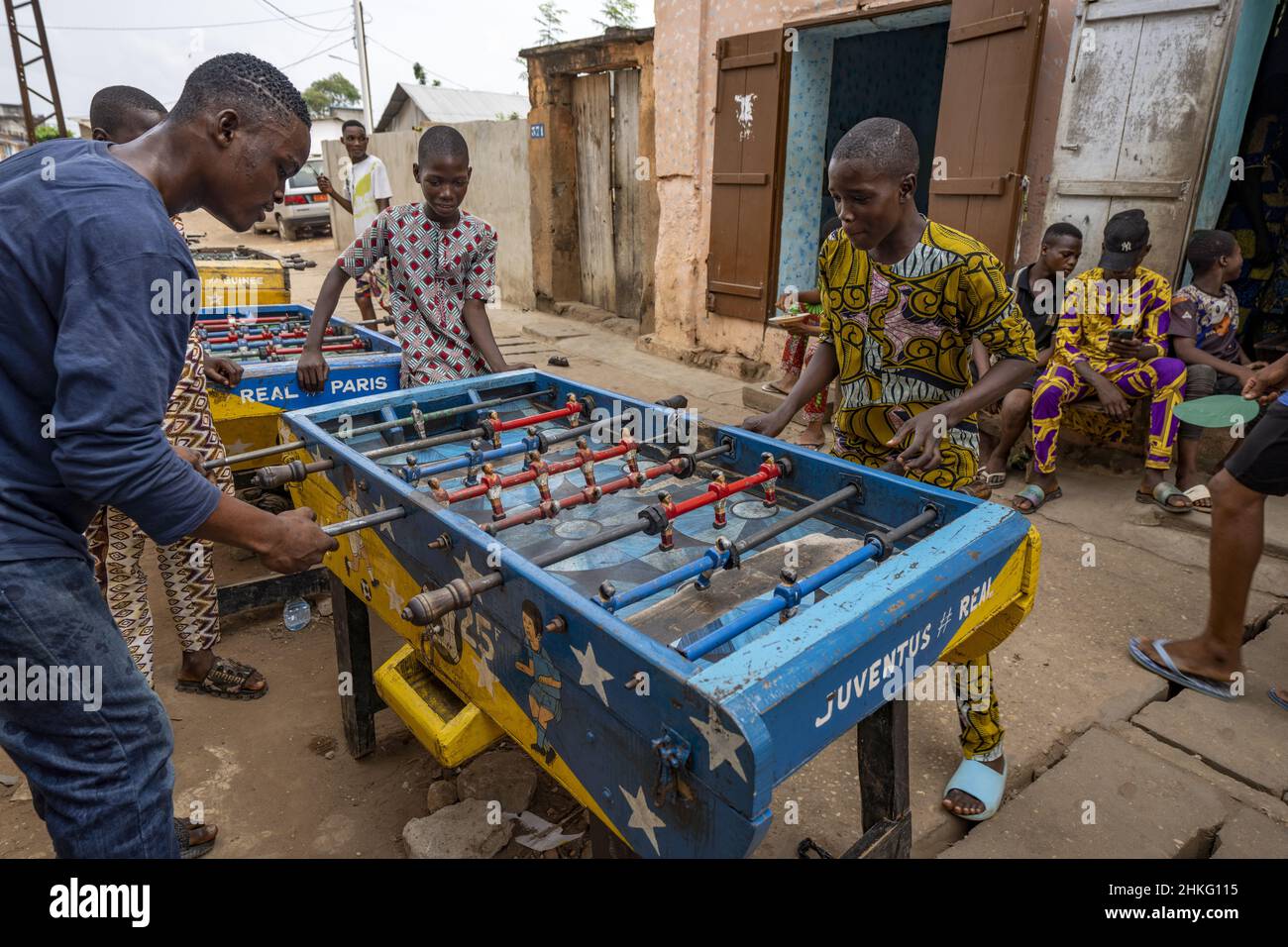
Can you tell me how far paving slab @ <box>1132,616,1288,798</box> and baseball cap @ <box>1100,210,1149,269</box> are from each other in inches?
88.0

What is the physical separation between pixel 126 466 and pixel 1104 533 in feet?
14.2

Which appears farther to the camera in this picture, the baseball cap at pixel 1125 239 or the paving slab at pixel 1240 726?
the baseball cap at pixel 1125 239

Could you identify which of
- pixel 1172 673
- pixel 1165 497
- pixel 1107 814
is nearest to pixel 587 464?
pixel 1107 814

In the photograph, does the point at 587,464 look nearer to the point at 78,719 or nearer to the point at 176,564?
the point at 78,719

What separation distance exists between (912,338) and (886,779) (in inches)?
49.2

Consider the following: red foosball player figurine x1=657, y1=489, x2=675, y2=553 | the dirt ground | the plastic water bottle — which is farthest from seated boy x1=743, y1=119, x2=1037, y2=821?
the plastic water bottle

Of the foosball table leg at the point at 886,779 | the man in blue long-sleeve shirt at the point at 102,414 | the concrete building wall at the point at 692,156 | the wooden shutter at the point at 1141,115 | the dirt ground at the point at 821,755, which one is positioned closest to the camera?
the man in blue long-sleeve shirt at the point at 102,414

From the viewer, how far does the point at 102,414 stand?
1.23m

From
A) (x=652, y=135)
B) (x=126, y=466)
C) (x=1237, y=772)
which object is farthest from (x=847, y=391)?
(x=652, y=135)

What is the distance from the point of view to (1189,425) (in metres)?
4.33

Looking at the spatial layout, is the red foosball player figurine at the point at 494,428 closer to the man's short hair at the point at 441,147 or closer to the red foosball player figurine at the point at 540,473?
the red foosball player figurine at the point at 540,473

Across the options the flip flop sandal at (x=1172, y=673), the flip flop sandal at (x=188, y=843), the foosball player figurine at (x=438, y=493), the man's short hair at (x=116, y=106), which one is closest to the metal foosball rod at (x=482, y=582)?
the foosball player figurine at (x=438, y=493)

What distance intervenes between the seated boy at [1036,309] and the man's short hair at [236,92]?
4092mm

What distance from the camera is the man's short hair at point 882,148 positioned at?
2.03 meters
